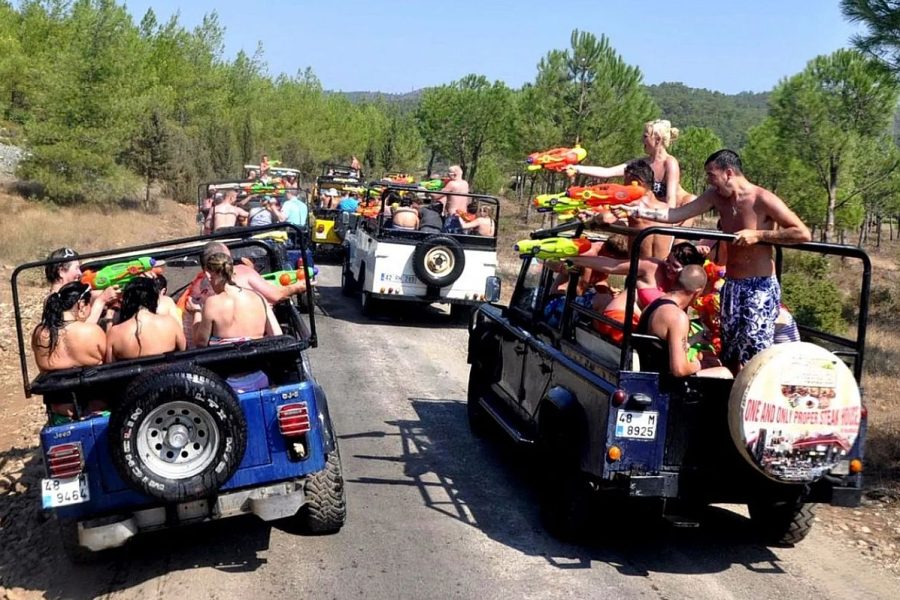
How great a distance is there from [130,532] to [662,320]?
3.11 metres

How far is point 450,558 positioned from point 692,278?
2.22 meters

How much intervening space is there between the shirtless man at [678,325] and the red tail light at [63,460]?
317cm

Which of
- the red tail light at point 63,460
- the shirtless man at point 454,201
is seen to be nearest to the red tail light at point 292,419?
the red tail light at point 63,460

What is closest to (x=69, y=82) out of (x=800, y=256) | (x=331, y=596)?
(x=800, y=256)

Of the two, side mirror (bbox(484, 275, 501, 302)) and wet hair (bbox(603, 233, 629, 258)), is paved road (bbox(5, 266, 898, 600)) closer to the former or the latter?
side mirror (bbox(484, 275, 501, 302))

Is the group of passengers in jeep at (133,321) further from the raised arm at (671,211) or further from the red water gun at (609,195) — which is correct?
the raised arm at (671,211)

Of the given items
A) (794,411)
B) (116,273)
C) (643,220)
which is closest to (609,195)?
(643,220)

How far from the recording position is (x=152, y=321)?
497 cm

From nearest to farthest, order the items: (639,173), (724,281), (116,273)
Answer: (724,281) → (116,273) → (639,173)

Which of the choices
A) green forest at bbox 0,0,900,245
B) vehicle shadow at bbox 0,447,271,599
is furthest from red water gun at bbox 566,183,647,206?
green forest at bbox 0,0,900,245

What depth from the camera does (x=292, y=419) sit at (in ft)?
14.8

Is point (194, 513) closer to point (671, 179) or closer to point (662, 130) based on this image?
point (671, 179)

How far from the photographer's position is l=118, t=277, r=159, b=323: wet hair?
5.00 m

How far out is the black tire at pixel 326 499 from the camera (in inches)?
195
